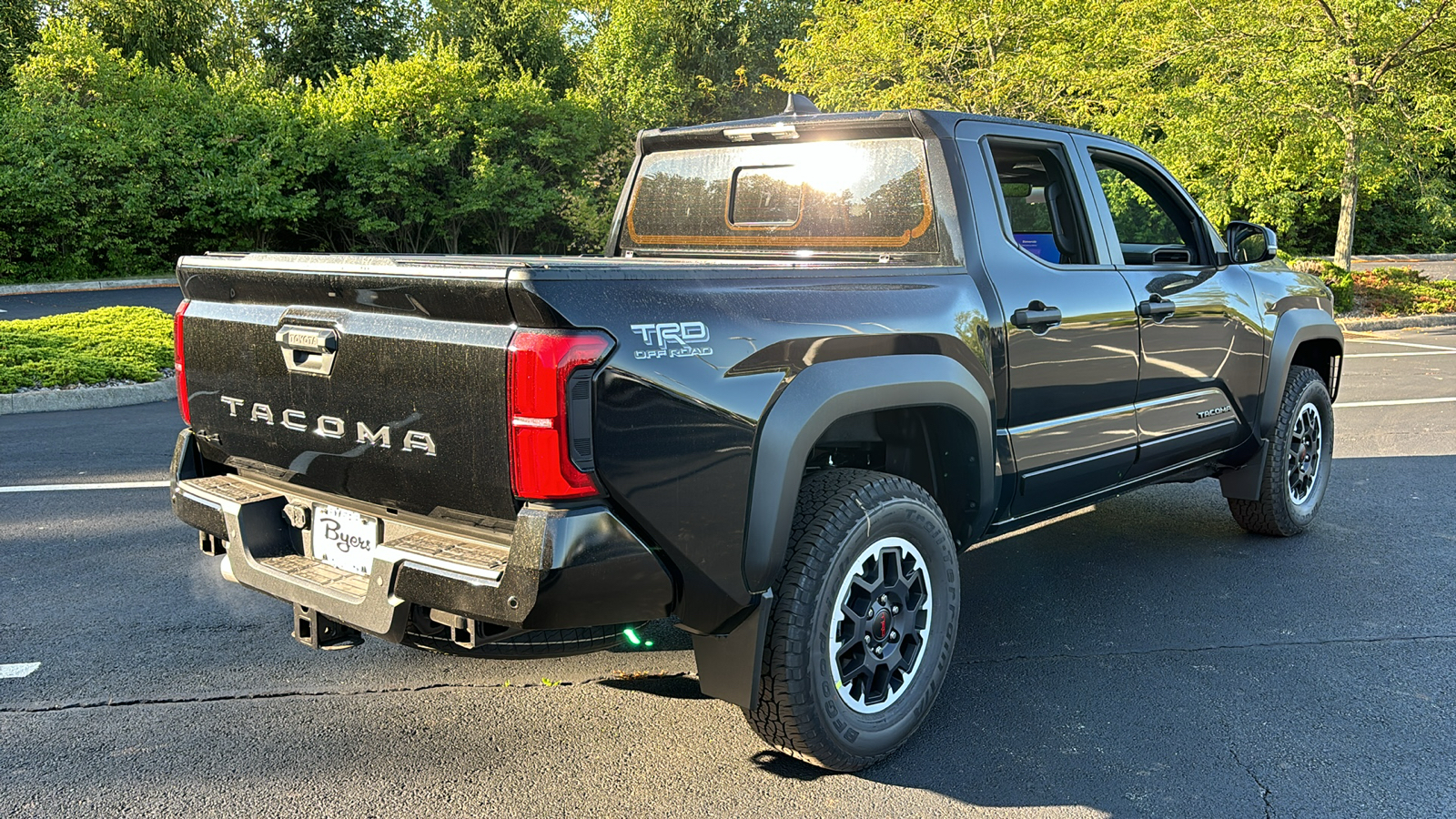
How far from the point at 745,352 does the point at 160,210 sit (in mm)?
25234

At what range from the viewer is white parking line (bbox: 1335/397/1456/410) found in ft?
31.1

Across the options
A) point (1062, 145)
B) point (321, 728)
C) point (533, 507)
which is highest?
point (1062, 145)

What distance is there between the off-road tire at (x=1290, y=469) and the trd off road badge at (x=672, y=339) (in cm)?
374

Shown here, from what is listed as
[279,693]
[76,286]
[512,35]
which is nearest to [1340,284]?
[279,693]

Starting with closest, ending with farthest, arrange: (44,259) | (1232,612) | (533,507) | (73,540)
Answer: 1. (533,507)
2. (1232,612)
3. (73,540)
4. (44,259)

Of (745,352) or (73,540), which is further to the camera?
(73,540)

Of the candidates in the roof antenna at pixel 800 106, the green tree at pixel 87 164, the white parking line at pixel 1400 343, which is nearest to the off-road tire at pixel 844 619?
the roof antenna at pixel 800 106

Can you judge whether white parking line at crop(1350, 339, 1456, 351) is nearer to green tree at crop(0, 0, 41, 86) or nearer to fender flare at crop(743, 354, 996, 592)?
fender flare at crop(743, 354, 996, 592)

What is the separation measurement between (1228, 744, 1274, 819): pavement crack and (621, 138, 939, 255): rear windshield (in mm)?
1838

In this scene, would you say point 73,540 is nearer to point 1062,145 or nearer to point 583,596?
point 583,596

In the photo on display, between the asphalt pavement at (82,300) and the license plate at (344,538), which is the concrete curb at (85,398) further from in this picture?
the asphalt pavement at (82,300)

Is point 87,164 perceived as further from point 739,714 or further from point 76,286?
point 739,714

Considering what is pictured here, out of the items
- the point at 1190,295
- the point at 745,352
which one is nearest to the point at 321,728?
the point at 745,352

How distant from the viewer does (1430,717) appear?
3512 millimetres
